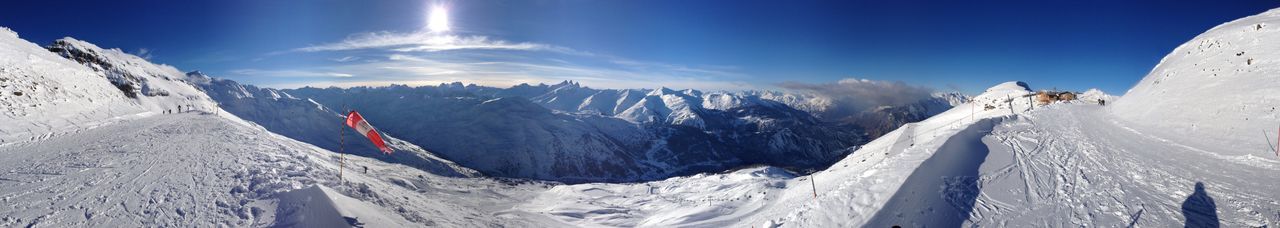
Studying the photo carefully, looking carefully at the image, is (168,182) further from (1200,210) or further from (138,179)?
(1200,210)

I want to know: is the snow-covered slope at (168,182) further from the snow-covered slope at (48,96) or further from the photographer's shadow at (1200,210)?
the photographer's shadow at (1200,210)

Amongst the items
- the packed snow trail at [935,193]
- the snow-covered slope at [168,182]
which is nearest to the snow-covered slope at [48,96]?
the snow-covered slope at [168,182]

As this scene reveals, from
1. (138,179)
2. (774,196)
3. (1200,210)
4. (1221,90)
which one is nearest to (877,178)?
(1200,210)

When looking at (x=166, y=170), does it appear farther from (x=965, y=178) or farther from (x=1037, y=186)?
(x=1037, y=186)

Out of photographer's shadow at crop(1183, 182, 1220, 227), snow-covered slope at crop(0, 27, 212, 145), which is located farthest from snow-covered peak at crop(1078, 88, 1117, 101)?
snow-covered slope at crop(0, 27, 212, 145)

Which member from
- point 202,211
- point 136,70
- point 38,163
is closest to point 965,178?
point 202,211

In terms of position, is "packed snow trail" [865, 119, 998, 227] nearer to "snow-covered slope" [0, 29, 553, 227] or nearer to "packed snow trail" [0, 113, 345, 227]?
"snow-covered slope" [0, 29, 553, 227]
